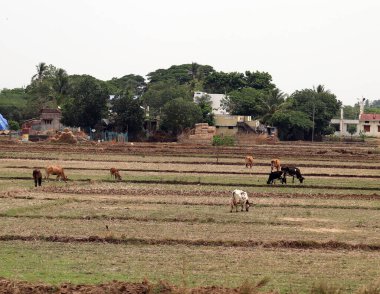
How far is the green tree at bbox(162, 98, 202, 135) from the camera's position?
90.0m

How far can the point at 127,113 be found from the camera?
89.2 meters

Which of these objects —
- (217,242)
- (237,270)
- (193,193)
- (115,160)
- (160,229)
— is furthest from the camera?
(115,160)

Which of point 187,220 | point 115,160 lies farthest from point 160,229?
point 115,160

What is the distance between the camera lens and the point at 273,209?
1121 inches

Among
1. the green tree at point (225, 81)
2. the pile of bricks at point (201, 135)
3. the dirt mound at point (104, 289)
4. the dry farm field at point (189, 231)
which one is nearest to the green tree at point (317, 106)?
the green tree at point (225, 81)

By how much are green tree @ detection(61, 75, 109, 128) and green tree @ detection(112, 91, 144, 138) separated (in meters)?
1.64

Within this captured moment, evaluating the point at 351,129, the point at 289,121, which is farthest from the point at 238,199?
the point at 351,129

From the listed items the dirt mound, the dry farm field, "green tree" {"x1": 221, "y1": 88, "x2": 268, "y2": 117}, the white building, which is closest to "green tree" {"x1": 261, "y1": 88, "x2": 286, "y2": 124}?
"green tree" {"x1": 221, "y1": 88, "x2": 268, "y2": 117}

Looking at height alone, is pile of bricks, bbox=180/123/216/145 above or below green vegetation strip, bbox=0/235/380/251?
above

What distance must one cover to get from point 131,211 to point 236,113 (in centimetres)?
8652

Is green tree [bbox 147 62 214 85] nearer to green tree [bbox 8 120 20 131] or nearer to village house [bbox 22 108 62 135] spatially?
green tree [bbox 8 120 20 131]

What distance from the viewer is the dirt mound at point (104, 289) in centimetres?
1351

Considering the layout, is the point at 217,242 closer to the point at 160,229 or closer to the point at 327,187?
the point at 160,229

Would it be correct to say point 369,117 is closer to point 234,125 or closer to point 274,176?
point 234,125
